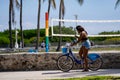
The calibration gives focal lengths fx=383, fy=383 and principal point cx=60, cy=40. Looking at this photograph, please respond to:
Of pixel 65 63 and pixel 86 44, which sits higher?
pixel 86 44

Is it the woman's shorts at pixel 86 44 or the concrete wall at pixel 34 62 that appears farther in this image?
the concrete wall at pixel 34 62

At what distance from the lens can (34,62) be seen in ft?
45.4

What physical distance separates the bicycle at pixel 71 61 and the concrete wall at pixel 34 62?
67 cm

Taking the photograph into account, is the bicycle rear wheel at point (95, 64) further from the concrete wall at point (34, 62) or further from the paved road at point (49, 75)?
the concrete wall at point (34, 62)

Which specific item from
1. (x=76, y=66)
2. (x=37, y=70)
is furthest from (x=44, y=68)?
(x=76, y=66)

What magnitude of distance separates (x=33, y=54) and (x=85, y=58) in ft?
6.88

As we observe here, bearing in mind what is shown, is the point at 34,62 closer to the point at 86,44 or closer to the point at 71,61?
the point at 71,61

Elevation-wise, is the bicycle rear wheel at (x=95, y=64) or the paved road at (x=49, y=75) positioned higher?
the bicycle rear wheel at (x=95, y=64)

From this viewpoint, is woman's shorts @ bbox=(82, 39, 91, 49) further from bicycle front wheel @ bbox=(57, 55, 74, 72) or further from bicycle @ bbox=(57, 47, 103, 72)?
bicycle front wheel @ bbox=(57, 55, 74, 72)

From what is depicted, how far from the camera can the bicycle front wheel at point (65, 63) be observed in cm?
1309

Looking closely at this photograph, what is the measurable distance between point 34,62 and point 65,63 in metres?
1.31

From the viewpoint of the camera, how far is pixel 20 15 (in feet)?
166

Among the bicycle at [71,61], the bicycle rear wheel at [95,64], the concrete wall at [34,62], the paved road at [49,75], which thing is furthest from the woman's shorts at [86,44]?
the concrete wall at [34,62]

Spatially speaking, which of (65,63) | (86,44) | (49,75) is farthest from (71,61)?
(49,75)
